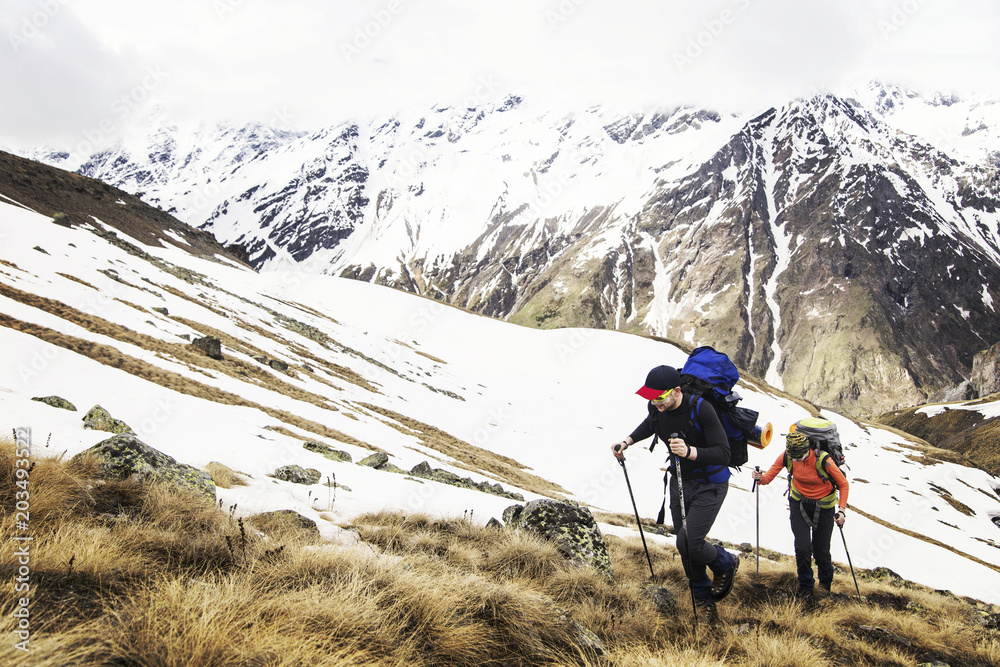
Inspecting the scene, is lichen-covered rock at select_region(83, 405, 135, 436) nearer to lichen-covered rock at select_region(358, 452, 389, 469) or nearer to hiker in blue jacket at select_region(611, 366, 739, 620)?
lichen-covered rock at select_region(358, 452, 389, 469)

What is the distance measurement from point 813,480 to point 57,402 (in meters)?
12.9

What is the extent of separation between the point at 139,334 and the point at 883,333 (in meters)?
235

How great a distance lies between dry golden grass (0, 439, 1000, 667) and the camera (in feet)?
7.92

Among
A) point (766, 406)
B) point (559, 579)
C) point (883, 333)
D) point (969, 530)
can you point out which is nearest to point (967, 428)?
point (766, 406)

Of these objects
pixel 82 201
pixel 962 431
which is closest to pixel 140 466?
pixel 82 201

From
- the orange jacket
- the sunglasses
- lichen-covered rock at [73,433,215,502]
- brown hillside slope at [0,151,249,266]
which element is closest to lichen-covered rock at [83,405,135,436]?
lichen-covered rock at [73,433,215,502]

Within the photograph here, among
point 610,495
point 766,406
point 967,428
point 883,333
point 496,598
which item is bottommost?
point 610,495

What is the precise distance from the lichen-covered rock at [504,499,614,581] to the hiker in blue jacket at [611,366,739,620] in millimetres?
1215

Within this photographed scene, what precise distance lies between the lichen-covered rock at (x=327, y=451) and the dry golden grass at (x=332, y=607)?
6.70 m

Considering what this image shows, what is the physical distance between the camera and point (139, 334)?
57.5ft

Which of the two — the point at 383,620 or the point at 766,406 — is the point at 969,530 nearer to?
the point at 766,406

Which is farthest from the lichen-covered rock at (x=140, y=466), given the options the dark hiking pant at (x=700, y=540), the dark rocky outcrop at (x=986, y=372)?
the dark rocky outcrop at (x=986, y=372)

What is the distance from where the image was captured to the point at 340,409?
20.1 meters

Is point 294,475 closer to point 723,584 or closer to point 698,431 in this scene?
point 698,431
